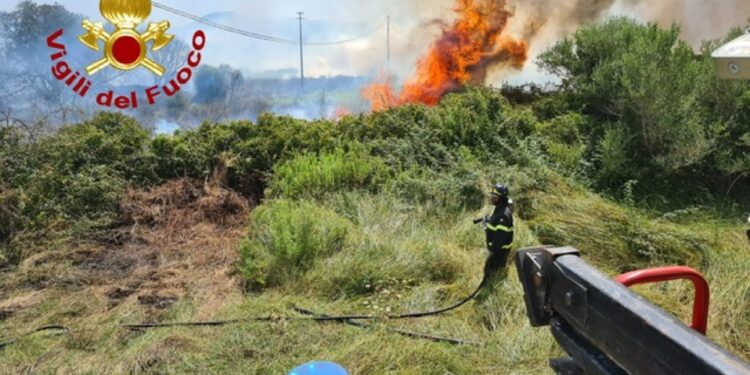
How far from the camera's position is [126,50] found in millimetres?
9164

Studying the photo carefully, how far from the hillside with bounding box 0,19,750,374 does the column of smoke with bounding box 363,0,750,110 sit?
13.4ft

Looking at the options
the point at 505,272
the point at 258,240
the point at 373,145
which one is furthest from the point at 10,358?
the point at 373,145

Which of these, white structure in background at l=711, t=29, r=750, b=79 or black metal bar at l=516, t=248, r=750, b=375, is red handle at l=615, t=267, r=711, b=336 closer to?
black metal bar at l=516, t=248, r=750, b=375

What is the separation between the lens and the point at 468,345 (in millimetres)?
3781

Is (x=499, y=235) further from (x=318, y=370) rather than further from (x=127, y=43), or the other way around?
(x=127, y=43)

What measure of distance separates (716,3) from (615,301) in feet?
49.4

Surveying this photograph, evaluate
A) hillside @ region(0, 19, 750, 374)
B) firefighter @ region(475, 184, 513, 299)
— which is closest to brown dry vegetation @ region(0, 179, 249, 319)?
hillside @ region(0, 19, 750, 374)

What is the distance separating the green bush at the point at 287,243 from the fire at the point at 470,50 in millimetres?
8246

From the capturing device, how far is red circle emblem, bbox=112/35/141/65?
898 cm

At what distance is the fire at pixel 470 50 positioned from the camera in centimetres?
1365

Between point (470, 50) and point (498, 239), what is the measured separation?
10.5 m

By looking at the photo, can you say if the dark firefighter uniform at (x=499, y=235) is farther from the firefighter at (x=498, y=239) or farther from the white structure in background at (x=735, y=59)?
the white structure in background at (x=735, y=59)

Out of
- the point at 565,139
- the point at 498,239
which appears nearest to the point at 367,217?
the point at 498,239

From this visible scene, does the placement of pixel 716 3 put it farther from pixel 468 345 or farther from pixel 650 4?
pixel 468 345
